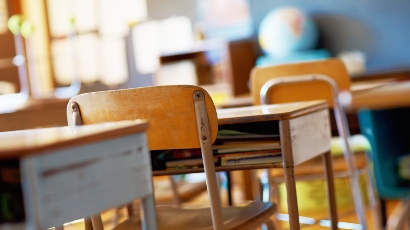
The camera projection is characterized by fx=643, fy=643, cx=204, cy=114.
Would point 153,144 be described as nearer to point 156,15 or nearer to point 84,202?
point 84,202

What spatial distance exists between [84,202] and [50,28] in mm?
5048

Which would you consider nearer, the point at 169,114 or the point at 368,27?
the point at 169,114

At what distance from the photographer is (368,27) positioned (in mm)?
4426

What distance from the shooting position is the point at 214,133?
1519mm

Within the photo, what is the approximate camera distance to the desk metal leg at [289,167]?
5.41 feet

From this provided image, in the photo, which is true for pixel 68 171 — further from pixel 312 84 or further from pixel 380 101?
pixel 312 84

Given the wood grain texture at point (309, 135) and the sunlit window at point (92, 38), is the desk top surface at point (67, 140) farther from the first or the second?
the sunlit window at point (92, 38)

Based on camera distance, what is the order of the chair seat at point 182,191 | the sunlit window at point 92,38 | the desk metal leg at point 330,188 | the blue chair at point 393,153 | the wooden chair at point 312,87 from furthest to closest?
the sunlit window at point 92,38
the chair seat at point 182,191
the wooden chair at point 312,87
the desk metal leg at point 330,188
the blue chair at point 393,153

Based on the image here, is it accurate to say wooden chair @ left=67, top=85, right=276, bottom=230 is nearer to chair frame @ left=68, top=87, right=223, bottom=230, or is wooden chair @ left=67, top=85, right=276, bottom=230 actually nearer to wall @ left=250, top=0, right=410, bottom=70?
chair frame @ left=68, top=87, right=223, bottom=230

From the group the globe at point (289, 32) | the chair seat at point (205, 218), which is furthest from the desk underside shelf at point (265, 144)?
the globe at point (289, 32)

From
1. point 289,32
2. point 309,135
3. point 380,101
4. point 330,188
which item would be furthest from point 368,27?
point 380,101

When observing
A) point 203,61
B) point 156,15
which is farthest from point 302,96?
point 156,15

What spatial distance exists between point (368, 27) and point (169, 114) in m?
3.21

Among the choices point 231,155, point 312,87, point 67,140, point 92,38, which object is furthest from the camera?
point 92,38
